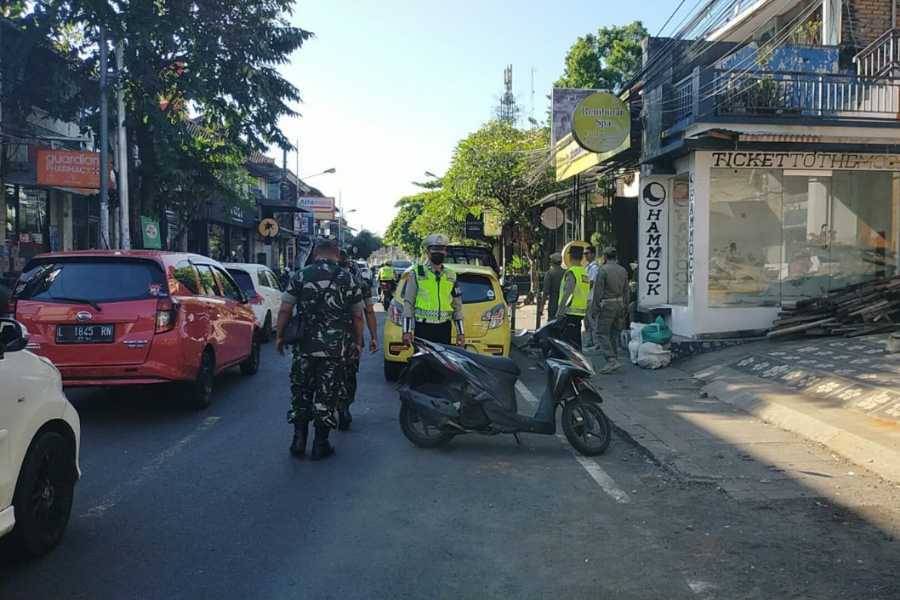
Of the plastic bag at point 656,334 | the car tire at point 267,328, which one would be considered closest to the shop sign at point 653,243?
the plastic bag at point 656,334

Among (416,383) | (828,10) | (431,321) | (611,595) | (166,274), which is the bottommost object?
(611,595)

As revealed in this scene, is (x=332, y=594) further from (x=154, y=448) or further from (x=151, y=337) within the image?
(x=151, y=337)

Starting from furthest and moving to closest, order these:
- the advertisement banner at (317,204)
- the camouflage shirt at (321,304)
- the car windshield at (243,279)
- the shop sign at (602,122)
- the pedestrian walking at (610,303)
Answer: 1. the advertisement banner at (317,204)
2. the car windshield at (243,279)
3. the shop sign at (602,122)
4. the pedestrian walking at (610,303)
5. the camouflage shirt at (321,304)

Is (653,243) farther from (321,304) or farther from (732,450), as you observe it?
(321,304)

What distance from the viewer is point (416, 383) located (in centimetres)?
707

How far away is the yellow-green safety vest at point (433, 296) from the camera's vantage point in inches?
316

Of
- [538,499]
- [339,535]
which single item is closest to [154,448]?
[339,535]

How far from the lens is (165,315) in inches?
307

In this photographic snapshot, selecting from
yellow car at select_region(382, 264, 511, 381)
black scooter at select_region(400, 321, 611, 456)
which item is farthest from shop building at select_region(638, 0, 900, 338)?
black scooter at select_region(400, 321, 611, 456)

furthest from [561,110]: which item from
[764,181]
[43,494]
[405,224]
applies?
[405,224]

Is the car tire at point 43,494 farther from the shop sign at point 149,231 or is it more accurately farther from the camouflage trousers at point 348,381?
the shop sign at point 149,231

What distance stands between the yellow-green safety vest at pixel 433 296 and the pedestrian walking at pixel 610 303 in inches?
Result: 147

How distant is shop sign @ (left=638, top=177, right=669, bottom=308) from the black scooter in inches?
314

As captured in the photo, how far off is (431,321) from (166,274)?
2751mm
